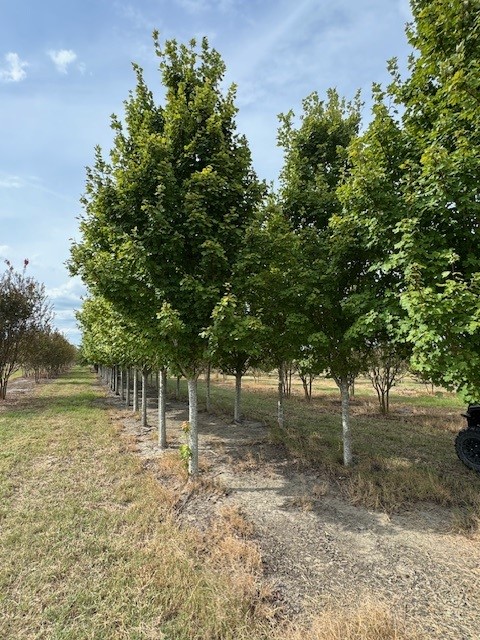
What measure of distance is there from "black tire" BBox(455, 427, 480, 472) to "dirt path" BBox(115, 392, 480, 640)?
11.2ft

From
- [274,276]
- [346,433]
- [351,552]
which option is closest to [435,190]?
[274,276]

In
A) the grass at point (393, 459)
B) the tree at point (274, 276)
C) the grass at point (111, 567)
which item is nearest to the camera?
the grass at point (111, 567)

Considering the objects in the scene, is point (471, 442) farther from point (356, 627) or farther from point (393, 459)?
point (356, 627)

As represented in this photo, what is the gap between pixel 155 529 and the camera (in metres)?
5.54

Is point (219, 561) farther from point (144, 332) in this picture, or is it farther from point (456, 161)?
point (456, 161)

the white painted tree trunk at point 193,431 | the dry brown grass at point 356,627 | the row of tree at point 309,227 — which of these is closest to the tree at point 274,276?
the row of tree at point 309,227

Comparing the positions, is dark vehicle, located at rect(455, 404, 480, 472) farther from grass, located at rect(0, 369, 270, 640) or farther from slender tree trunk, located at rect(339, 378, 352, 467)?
grass, located at rect(0, 369, 270, 640)

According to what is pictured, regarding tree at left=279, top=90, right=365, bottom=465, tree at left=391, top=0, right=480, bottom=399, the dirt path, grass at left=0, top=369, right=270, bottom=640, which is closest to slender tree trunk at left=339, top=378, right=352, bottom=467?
tree at left=279, top=90, right=365, bottom=465

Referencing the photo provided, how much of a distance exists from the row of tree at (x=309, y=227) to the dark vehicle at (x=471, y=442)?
309cm

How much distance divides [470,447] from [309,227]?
23.6 ft

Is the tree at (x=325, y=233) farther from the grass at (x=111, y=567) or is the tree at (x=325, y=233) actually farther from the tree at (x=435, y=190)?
the grass at (x=111, y=567)

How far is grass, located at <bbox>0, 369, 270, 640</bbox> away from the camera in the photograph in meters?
3.60

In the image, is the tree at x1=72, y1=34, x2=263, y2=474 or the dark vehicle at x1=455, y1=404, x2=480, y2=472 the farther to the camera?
the dark vehicle at x1=455, y1=404, x2=480, y2=472

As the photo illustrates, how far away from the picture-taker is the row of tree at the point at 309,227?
5180 millimetres
